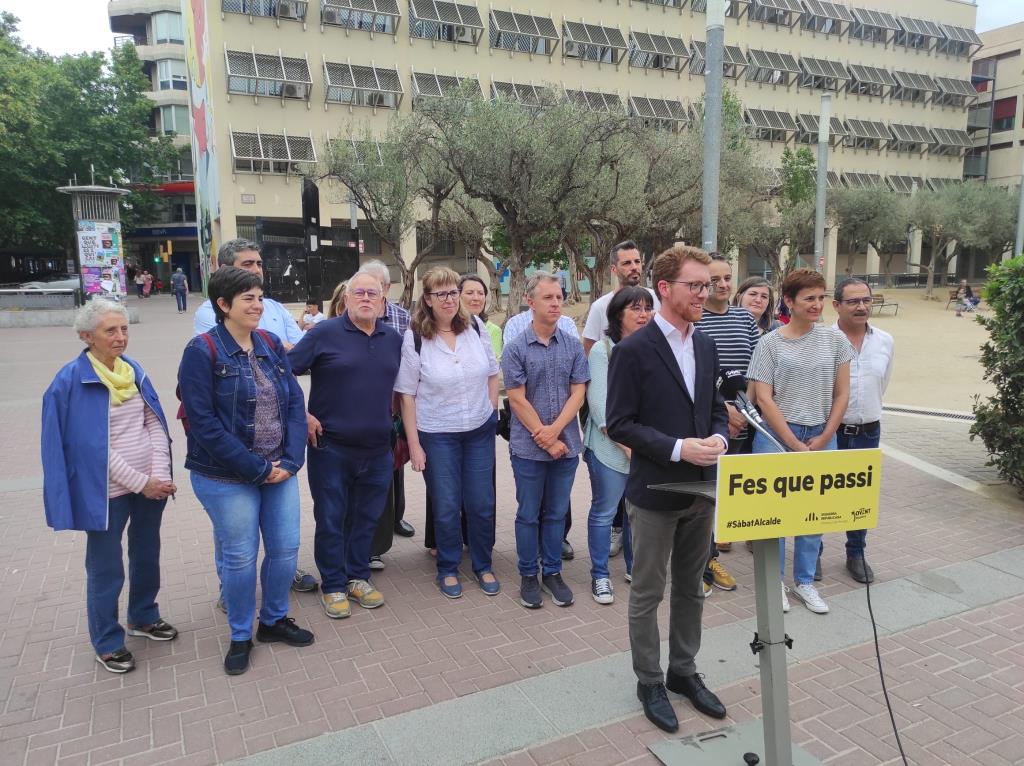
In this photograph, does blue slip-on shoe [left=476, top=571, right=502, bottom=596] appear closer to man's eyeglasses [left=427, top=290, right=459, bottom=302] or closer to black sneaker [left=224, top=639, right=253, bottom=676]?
black sneaker [left=224, top=639, right=253, bottom=676]

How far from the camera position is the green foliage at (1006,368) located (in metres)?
5.83

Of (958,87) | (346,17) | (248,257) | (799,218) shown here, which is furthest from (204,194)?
(958,87)

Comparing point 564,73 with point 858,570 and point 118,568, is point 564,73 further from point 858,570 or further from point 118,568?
point 118,568

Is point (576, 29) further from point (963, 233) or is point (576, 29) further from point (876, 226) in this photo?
point (963, 233)

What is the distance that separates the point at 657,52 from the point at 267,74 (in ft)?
69.6

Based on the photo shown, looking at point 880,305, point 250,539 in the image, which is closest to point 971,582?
point 250,539

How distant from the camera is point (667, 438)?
9.74 ft

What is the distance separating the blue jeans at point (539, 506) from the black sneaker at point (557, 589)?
1.5 inches

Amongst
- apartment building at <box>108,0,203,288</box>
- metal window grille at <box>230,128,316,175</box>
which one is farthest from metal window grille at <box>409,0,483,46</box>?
apartment building at <box>108,0,203,288</box>

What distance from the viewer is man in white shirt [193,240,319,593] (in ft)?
14.3

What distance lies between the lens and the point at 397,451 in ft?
15.6

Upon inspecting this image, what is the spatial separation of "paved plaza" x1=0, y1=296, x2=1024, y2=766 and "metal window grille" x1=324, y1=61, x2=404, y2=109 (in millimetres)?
32135

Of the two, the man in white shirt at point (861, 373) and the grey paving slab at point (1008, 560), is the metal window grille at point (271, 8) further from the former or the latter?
the grey paving slab at point (1008, 560)

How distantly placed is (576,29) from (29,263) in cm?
3603
